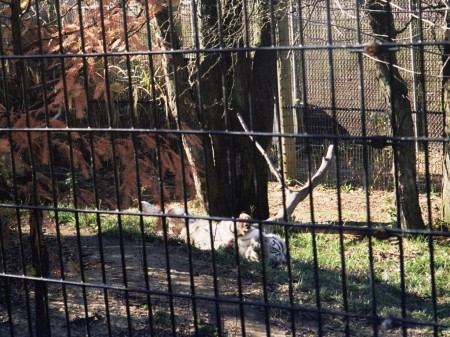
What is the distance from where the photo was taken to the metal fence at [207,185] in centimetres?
343

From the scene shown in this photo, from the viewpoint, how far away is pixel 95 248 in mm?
7168

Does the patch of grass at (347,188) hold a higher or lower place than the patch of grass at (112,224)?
lower

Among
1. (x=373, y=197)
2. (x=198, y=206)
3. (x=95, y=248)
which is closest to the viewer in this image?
(x=95, y=248)

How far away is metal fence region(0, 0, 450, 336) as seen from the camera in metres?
3.43

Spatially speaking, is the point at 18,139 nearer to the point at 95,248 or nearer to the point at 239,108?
the point at 95,248

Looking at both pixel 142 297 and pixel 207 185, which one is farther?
pixel 142 297

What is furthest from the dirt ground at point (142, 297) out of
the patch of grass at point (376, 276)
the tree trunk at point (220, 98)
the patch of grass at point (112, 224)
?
the tree trunk at point (220, 98)

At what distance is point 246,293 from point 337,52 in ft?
21.3

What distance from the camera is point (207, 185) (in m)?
3.76

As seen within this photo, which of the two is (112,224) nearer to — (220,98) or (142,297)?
(220,98)

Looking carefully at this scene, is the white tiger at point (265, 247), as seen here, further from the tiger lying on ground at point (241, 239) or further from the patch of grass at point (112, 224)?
the patch of grass at point (112, 224)

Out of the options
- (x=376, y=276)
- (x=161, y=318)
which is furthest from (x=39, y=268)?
Result: (x=376, y=276)

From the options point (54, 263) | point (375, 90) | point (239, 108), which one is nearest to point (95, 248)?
point (54, 263)

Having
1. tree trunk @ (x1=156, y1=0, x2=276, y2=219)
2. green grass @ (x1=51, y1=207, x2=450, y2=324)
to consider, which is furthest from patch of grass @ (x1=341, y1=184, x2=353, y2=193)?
green grass @ (x1=51, y1=207, x2=450, y2=324)
